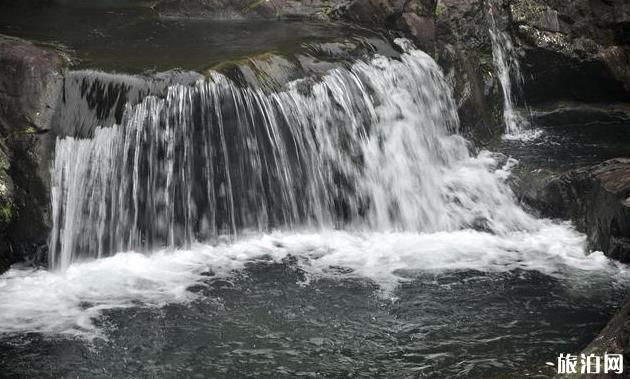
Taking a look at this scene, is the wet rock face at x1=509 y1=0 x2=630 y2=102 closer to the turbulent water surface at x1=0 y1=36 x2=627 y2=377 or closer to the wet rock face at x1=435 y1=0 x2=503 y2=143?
the wet rock face at x1=435 y1=0 x2=503 y2=143

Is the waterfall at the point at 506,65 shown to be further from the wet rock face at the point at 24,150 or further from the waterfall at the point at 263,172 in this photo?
the wet rock face at the point at 24,150

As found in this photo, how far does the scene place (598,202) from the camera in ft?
26.6

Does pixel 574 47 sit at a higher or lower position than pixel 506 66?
higher

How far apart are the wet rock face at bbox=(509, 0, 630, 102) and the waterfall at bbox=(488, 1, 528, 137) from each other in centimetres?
17

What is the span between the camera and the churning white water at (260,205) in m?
7.43

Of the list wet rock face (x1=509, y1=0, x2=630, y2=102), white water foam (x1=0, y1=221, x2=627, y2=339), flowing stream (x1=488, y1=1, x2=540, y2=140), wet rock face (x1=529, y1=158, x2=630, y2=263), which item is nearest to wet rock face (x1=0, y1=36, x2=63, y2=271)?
white water foam (x1=0, y1=221, x2=627, y2=339)

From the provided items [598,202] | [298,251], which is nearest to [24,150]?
[298,251]

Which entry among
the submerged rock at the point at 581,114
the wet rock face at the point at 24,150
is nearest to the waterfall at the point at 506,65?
the submerged rock at the point at 581,114

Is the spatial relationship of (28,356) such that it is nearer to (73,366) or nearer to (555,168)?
(73,366)

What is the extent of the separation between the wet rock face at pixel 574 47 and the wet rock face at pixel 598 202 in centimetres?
356

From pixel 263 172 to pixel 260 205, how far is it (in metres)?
0.40

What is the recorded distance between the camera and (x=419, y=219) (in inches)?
356

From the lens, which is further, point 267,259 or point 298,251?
point 298,251

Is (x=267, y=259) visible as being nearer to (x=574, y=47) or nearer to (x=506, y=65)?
(x=506, y=65)
